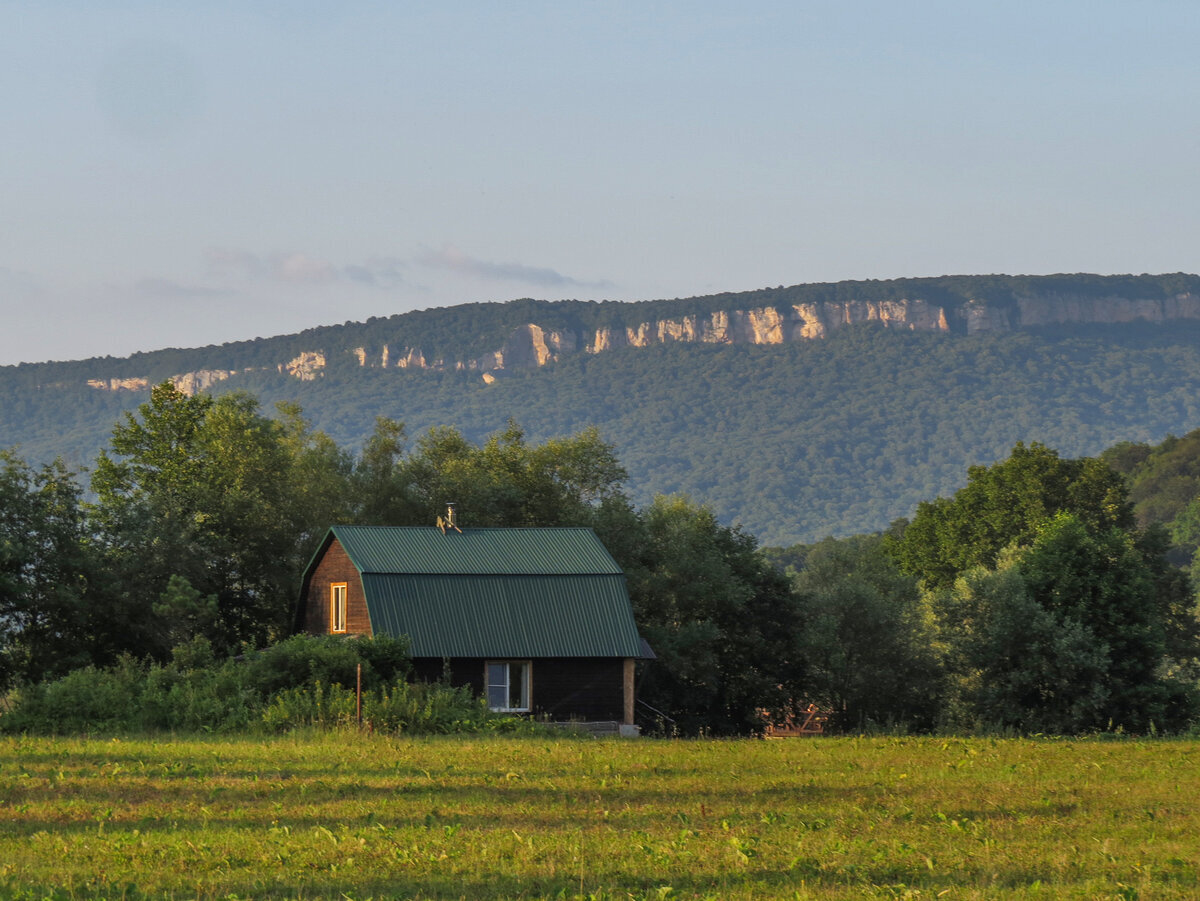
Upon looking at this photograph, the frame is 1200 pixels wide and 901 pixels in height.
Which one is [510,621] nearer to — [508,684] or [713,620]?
[508,684]

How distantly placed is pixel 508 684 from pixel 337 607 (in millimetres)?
6525

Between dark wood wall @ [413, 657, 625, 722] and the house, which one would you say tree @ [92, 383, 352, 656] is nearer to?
the house

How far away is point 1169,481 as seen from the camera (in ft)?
422

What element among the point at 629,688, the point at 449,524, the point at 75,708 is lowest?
the point at 629,688

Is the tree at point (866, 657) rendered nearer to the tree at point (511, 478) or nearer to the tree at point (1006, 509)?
the tree at point (511, 478)

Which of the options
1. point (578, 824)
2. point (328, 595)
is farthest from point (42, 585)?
point (578, 824)

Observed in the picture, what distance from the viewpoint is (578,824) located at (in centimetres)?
1471

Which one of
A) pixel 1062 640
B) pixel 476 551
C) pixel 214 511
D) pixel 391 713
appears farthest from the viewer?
pixel 214 511

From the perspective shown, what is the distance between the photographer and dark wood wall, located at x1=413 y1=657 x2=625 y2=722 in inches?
1510

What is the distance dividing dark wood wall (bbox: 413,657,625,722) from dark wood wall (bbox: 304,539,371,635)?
2.86m

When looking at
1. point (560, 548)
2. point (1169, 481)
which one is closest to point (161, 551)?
point (560, 548)

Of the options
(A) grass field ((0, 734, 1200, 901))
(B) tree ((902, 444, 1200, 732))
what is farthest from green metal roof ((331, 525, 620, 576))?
(A) grass field ((0, 734, 1200, 901))

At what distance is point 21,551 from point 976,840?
31.7 metres

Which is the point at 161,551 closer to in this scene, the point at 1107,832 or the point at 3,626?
the point at 3,626
